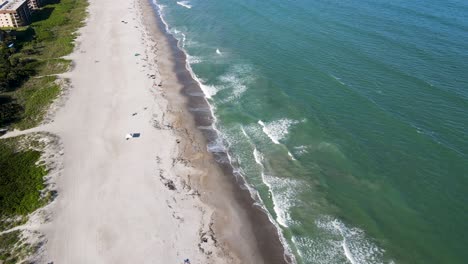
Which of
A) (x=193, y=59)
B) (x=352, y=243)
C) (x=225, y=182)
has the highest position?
(x=352, y=243)

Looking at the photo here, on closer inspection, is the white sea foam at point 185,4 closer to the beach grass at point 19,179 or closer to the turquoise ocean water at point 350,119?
the turquoise ocean water at point 350,119

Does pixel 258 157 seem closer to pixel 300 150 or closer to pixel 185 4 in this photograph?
pixel 300 150

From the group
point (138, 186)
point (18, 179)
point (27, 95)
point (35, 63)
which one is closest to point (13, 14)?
point (35, 63)

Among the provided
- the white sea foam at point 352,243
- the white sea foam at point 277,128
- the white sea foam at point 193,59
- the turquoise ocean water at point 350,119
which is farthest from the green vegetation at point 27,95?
the white sea foam at point 352,243

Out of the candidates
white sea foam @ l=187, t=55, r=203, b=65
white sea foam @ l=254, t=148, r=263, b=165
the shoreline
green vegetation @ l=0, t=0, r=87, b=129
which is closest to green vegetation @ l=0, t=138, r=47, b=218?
green vegetation @ l=0, t=0, r=87, b=129

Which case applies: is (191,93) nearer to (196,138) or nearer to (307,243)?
(196,138)
